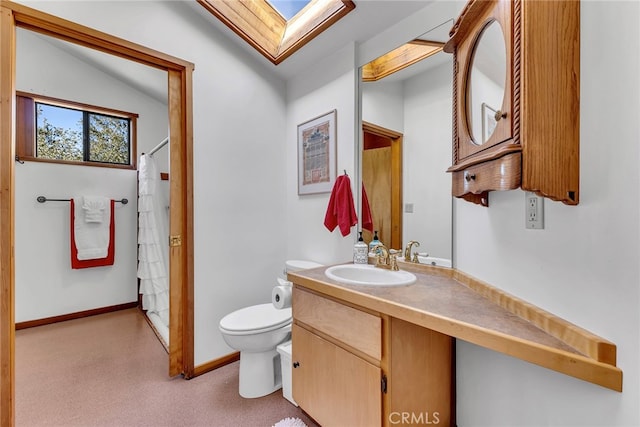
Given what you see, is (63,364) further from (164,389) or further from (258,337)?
(258,337)

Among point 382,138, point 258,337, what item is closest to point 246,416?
point 258,337

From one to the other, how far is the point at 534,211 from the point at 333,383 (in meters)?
1.09

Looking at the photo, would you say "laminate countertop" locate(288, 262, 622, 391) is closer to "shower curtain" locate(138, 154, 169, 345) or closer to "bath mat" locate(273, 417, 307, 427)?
"bath mat" locate(273, 417, 307, 427)

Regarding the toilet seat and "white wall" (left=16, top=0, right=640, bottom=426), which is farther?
the toilet seat

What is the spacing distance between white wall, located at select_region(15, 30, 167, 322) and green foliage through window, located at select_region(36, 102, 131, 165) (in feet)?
0.45

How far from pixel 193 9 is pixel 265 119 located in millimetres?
875

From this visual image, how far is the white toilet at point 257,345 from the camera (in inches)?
65.6

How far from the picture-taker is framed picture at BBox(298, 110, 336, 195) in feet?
Answer: 6.72

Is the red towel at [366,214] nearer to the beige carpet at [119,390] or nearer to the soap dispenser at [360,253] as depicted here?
the soap dispenser at [360,253]

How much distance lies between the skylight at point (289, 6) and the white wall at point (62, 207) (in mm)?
2207

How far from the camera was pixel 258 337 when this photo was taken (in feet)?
5.49

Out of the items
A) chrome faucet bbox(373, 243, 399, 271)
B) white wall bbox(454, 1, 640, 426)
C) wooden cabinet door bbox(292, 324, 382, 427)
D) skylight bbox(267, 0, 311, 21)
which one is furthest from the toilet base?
skylight bbox(267, 0, 311, 21)

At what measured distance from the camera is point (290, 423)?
1470mm

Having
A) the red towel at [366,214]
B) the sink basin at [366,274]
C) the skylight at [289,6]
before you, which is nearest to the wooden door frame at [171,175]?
the skylight at [289,6]
